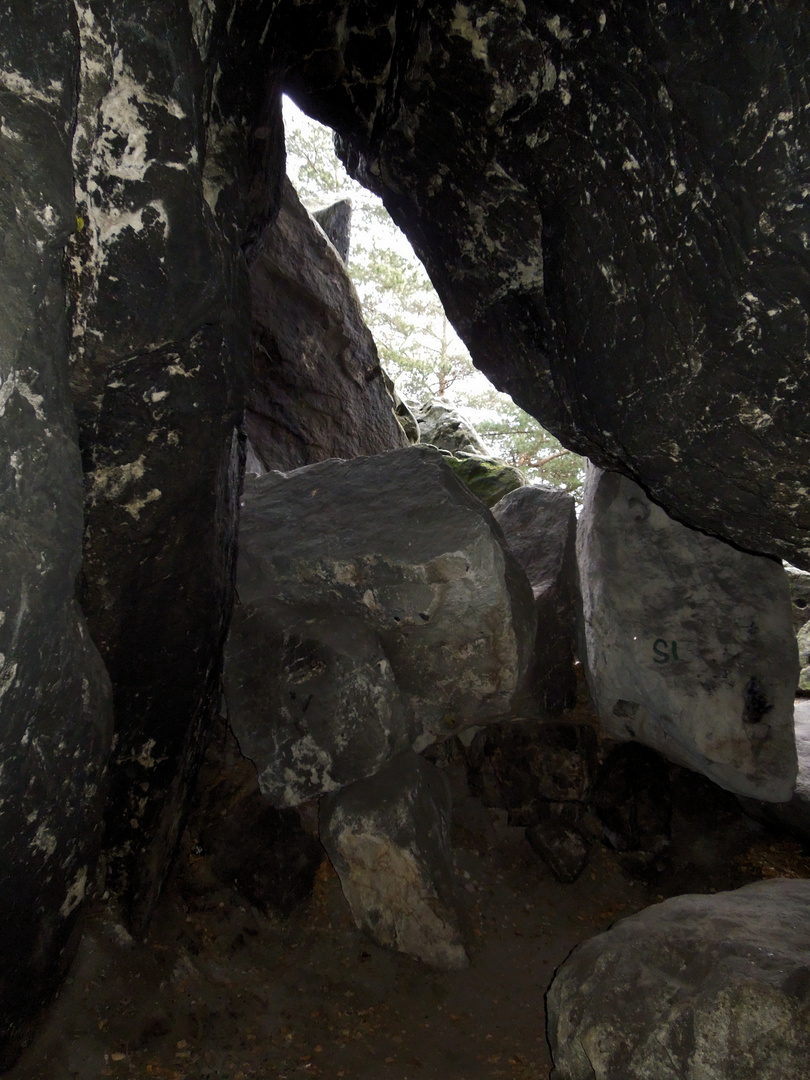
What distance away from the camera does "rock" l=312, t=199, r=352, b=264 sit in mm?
6840

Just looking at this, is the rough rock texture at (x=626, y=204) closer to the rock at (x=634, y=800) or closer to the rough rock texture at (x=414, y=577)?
the rough rock texture at (x=414, y=577)

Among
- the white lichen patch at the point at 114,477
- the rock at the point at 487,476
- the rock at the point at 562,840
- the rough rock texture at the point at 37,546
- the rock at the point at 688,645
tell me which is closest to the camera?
the rough rock texture at the point at 37,546

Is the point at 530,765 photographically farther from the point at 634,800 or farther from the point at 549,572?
the point at 549,572

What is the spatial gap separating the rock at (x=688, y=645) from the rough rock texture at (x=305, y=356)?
7.22 ft

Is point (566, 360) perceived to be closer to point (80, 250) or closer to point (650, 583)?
point (650, 583)

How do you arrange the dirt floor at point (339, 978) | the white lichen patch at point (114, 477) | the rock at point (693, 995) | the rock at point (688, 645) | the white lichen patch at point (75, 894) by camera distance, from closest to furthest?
1. the rock at point (693, 995)
2. the white lichen patch at point (75, 894)
3. the white lichen patch at point (114, 477)
4. the dirt floor at point (339, 978)
5. the rock at point (688, 645)

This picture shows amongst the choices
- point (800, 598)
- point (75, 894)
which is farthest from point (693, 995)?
point (800, 598)

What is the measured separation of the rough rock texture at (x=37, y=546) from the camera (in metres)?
1.51

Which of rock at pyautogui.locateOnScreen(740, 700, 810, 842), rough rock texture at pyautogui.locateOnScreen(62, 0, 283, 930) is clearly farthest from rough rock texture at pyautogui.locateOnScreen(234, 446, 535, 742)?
rock at pyautogui.locateOnScreen(740, 700, 810, 842)

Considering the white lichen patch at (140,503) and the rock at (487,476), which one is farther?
the rock at (487,476)

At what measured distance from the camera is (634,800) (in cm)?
381

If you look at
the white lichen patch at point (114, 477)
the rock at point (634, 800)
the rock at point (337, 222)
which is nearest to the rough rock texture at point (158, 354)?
the white lichen patch at point (114, 477)

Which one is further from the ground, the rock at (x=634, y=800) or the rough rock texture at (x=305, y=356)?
the rough rock texture at (x=305, y=356)

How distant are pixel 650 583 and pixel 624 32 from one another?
2569 mm
